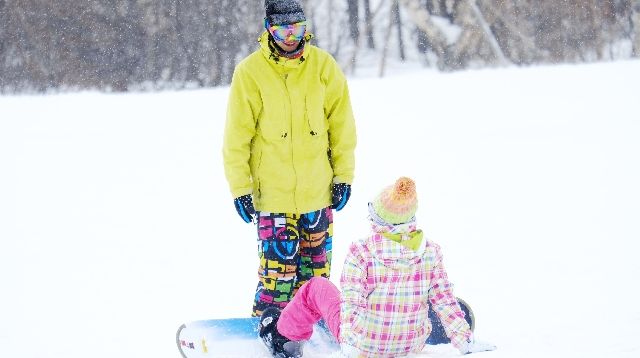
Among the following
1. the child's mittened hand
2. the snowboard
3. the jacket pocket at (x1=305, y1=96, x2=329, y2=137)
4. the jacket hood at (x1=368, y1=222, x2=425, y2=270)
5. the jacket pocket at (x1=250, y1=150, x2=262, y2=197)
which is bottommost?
the snowboard

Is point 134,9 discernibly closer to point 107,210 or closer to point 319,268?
point 107,210

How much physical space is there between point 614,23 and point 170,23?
270 inches

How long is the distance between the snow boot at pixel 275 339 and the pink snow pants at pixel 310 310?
0.06 metres

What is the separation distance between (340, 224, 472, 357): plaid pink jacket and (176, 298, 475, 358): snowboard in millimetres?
513

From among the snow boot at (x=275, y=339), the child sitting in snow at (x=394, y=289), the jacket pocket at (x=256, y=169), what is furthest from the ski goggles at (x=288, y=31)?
the snow boot at (x=275, y=339)

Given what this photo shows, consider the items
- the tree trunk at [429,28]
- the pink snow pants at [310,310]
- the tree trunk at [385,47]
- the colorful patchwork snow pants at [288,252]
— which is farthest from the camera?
the tree trunk at [429,28]

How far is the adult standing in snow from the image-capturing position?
3785 millimetres

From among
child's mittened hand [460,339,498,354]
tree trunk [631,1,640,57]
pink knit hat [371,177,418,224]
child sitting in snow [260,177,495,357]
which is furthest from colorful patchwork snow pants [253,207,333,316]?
tree trunk [631,1,640,57]

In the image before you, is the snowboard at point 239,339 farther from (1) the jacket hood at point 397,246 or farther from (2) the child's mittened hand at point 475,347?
(1) the jacket hood at point 397,246

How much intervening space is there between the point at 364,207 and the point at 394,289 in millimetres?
4407

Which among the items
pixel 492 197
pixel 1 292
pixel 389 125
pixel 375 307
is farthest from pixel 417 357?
pixel 389 125

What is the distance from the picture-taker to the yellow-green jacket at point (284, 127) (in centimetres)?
379

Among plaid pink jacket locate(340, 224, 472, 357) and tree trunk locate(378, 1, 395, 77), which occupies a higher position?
tree trunk locate(378, 1, 395, 77)

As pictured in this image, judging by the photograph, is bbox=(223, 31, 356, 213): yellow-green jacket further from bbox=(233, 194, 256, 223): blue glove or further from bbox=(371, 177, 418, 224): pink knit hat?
bbox=(371, 177, 418, 224): pink knit hat
